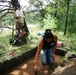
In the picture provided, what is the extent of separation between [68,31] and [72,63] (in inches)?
150

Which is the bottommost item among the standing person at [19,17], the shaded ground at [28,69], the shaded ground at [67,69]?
the shaded ground at [28,69]

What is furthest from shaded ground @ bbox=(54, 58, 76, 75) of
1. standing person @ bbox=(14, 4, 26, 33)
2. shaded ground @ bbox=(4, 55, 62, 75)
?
standing person @ bbox=(14, 4, 26, 33)

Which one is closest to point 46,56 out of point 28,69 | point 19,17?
point 28,69

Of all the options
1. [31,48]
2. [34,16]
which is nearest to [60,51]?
[31,48]

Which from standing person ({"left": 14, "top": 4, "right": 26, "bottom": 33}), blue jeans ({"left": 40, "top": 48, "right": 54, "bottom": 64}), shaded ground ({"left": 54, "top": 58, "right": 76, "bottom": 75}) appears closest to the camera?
shaded ground ({"left": 54, "top": 58, "right": 76, "bottom": 75})

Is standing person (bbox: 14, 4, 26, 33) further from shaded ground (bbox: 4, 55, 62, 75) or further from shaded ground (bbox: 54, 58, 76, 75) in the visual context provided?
shaded ground (bbox: 54, 58, 76, 75)

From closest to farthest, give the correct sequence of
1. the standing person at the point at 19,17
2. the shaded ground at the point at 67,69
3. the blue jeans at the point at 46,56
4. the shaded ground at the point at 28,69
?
the shaded ground at the point at 67,69
the shaded ground at the point at 28,69
the blue jeans at the point at 46,56
the standing person at the point at 19,17

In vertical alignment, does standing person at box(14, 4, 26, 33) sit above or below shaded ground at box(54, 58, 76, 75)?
above

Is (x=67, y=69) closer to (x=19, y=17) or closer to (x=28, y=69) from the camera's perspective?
(x=28, y=69)

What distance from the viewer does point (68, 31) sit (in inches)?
284

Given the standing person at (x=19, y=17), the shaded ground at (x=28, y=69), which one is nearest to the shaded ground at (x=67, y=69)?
the shaded ground at (x=28, y=69)

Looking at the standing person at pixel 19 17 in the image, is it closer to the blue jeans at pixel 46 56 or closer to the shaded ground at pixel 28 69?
the shaded ground at pixel 28 69


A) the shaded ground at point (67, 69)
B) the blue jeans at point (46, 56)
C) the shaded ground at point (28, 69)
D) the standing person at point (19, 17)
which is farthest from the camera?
the standing person at point (19, 17)

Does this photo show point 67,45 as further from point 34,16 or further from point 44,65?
point 34,16
